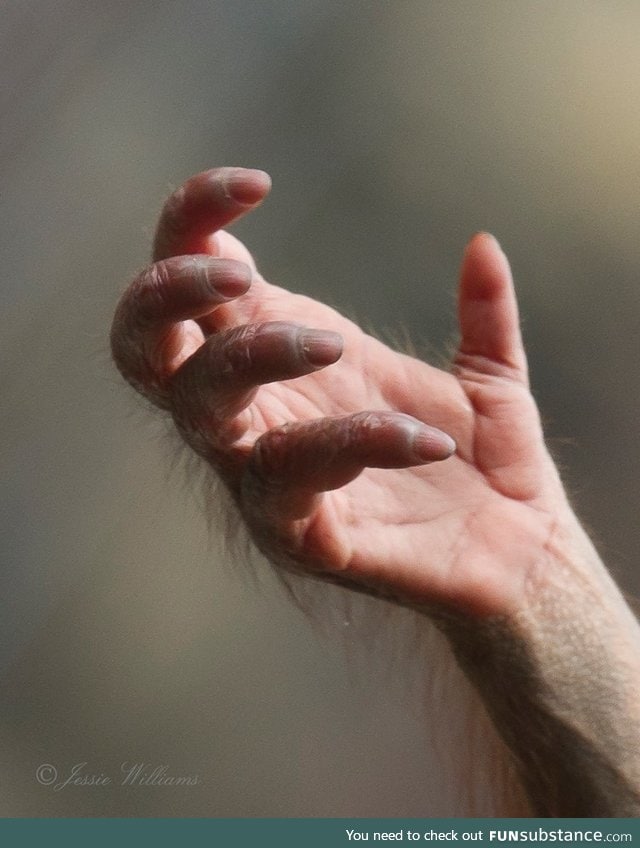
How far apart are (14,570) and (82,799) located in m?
0.31

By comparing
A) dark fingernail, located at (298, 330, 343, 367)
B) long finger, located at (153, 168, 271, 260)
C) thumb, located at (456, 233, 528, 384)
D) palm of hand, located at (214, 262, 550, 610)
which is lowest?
palm of hand, located at (214, 262, 550, 610)

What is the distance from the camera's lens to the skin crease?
568 millimetres

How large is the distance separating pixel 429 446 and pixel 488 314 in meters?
0.29

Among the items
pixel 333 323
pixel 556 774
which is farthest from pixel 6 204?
pixel 556 774

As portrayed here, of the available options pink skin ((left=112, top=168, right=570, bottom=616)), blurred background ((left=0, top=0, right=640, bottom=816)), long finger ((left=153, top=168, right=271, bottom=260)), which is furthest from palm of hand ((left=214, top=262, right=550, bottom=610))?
blurred background ((left=0, top=0, right=640, bottom=816))

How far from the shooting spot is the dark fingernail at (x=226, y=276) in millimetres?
557

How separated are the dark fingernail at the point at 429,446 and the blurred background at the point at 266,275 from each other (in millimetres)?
548

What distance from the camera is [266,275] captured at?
4.02 feet

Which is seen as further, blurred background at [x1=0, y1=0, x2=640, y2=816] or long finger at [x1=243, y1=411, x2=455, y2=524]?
blurred background at [x1=0, y1=0, x2=640, y2=816]

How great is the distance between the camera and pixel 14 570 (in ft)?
3.86

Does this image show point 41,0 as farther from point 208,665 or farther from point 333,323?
point 208,665

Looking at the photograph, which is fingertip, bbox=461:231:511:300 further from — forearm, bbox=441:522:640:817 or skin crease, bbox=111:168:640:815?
forearm, bbox=441:522:640:817

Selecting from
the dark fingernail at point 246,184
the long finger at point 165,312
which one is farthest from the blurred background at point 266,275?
the dark fingernail at point 246,184

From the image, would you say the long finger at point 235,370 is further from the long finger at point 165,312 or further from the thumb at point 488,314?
the thumb at point 488,314
